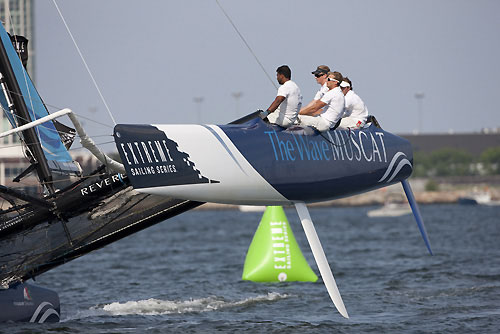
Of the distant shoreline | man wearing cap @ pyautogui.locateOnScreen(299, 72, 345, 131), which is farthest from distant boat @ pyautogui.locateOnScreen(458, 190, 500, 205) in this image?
man wearing cap @ pyautogui.locateOnScreen(299, 72, 345, 131)

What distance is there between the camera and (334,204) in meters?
96.2

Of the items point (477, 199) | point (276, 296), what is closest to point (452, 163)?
point (477, 199)

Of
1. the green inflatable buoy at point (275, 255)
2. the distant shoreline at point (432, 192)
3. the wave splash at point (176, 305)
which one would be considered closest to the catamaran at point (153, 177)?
the wave splash at point (176, 305)

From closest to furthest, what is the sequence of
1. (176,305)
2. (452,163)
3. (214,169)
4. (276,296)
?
(214,169) → (176,305) → (276,296) → (452,163)

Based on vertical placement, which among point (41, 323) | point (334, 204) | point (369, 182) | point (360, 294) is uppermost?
point (369, 182)

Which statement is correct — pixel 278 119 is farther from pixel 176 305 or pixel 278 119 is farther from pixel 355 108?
pixel 176 305

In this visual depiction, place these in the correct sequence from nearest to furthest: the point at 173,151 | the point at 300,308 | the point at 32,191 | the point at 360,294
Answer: the point at 173,151
the point at 32,191
the point at 300,308
the point at 360,294

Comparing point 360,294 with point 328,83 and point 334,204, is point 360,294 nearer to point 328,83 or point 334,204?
point 328,83

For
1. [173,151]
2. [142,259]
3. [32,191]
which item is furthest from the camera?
[142,259]

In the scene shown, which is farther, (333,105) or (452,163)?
(452,163)

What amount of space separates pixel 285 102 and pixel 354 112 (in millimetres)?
1391

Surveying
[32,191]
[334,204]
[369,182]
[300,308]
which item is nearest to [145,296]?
[300,308]

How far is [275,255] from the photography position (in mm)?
15320

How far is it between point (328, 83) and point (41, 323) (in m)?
4.51
